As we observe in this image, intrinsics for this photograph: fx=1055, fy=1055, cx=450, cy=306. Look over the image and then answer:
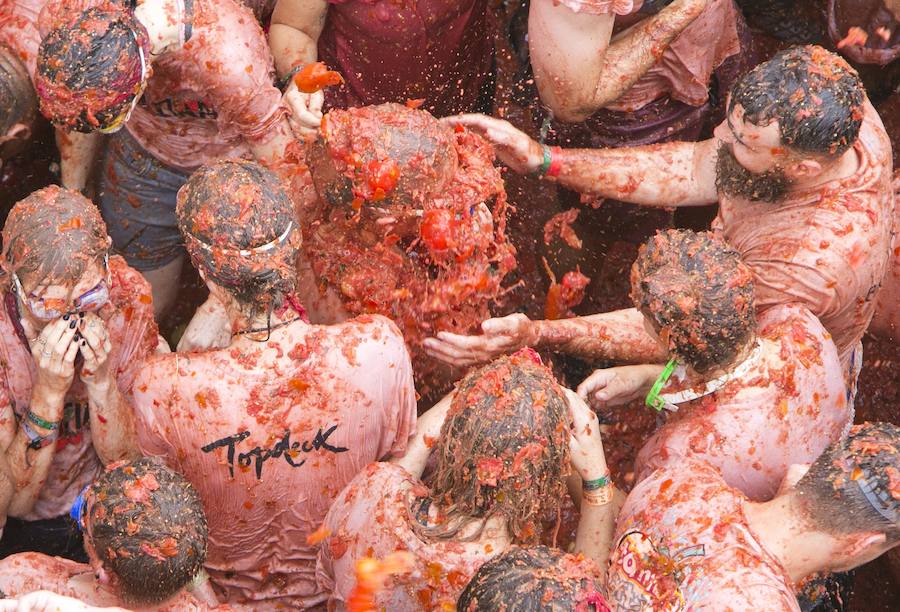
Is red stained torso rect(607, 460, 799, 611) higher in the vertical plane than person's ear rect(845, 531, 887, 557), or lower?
lower

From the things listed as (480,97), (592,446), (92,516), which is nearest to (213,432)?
(92,516)

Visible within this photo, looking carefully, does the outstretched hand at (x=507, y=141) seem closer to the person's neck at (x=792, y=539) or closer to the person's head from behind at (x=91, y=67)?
the person's head from behind at (x=91, y=67)

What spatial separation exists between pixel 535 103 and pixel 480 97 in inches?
14.0

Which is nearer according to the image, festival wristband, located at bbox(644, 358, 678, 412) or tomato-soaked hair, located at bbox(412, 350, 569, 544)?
tomato-soaked hair, located at bbox(412, 350, 569, 544)

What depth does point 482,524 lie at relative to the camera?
315 centimetres

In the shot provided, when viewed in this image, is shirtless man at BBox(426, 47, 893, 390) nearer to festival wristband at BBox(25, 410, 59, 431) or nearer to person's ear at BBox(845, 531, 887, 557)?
person's ear at BBox(845, 531, 887, 557)

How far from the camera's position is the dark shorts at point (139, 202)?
467 centimetres

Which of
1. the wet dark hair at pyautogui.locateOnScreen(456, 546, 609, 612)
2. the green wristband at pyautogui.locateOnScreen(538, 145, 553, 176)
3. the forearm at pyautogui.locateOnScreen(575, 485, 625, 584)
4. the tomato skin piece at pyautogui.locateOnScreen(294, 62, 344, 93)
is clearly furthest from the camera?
the green wristband at pyautogui.locateOnScreen(538, 145, 553, 176)

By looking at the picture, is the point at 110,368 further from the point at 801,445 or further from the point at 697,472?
the point at 801,445

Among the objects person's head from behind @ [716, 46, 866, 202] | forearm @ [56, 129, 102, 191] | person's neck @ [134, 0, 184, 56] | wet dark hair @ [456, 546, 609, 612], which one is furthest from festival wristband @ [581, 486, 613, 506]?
forearm @ [56, 129, 102, 191]

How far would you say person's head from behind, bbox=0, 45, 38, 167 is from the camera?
3982 millimetres

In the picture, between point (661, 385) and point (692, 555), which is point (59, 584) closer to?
point (692, 555)

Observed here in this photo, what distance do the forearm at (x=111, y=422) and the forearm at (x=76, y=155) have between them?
1290 millimetres

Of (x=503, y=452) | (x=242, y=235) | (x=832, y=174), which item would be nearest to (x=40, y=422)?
(x=242, y=235)
